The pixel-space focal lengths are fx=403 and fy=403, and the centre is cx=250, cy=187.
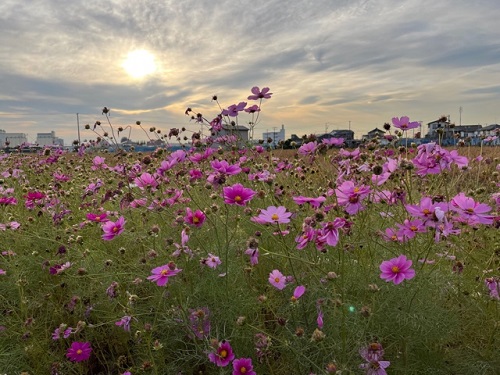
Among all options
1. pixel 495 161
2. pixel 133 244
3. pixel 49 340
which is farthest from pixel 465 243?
pixel 49 340

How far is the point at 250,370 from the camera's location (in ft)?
4.08

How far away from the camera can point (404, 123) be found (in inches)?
72.3

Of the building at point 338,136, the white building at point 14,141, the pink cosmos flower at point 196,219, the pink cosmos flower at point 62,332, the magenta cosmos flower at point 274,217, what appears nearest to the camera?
the magenta cosmos flower at point 274,217

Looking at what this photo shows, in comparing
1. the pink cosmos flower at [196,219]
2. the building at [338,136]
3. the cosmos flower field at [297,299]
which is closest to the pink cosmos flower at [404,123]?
the cosmos flower field at [297,299]

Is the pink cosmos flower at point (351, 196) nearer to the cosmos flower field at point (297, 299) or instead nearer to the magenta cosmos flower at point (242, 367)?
the cosmos flower field at point (297, 299)

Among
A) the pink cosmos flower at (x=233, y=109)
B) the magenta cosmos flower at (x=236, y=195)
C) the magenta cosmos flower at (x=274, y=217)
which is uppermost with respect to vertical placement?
the pink cosmos flower at (x=233, y=109)

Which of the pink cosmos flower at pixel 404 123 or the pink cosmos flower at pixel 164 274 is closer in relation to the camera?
the pink cosmos flower at pixel 164 274

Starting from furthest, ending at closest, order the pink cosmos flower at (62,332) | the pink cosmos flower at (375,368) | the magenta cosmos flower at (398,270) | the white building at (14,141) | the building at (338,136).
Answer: the white building at (14,141) < the building at (338,136) < the pink cosmos flower at (62,332) < the magenta cosmos flower at (398,270) < the pink cosmos flower at (375,368)

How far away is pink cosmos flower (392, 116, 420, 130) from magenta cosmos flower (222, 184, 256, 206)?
2.69 feet

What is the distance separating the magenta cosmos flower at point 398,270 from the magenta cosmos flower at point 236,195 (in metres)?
0.51

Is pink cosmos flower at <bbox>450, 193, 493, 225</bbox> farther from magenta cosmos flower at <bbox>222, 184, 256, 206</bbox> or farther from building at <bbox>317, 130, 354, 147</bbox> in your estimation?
building at <bbox>317, 130, 354, 147</bbox>

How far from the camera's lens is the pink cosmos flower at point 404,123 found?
1814 mm

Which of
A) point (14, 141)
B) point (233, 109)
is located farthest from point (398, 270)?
point (14, 141)

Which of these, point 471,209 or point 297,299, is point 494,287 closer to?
point 471,209
